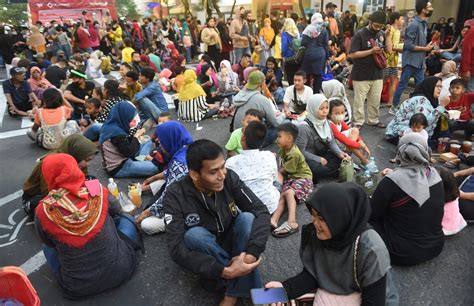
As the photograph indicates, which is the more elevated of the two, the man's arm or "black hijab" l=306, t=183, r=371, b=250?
"black hijab" l=306, t=183, r=371, b=250

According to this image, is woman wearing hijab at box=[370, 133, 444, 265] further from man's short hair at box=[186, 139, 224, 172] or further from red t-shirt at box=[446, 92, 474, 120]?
red t-shirt at box=[446, 92, 474, 120]

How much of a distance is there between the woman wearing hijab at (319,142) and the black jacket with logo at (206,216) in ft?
5.71

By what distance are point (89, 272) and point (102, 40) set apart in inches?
564

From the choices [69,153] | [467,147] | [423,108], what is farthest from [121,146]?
[467,147]

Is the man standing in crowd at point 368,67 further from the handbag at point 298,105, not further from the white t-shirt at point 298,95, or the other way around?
the handbag at point 298,105

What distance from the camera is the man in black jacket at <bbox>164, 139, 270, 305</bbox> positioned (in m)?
2.24

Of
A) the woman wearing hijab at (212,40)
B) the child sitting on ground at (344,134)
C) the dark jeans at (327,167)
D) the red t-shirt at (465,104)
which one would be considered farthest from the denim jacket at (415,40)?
the woman wearing hijab at (212,40)

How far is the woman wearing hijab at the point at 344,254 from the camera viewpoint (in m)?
1.74

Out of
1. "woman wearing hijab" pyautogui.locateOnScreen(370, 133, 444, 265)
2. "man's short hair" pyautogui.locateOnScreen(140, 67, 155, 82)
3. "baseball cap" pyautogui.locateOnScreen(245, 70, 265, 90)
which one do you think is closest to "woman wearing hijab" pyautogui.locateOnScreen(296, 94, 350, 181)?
"baseball cap" pyautogui.locateOnScreen(245, 70, 265, 90)

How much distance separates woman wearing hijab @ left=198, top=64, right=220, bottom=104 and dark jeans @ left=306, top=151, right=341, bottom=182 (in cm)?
401

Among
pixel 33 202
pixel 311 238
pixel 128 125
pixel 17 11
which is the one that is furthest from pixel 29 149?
pixel 17 11

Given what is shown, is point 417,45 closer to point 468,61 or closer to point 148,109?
point 468,61

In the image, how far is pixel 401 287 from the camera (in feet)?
8.54

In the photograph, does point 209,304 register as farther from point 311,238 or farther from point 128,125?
point 128,125
